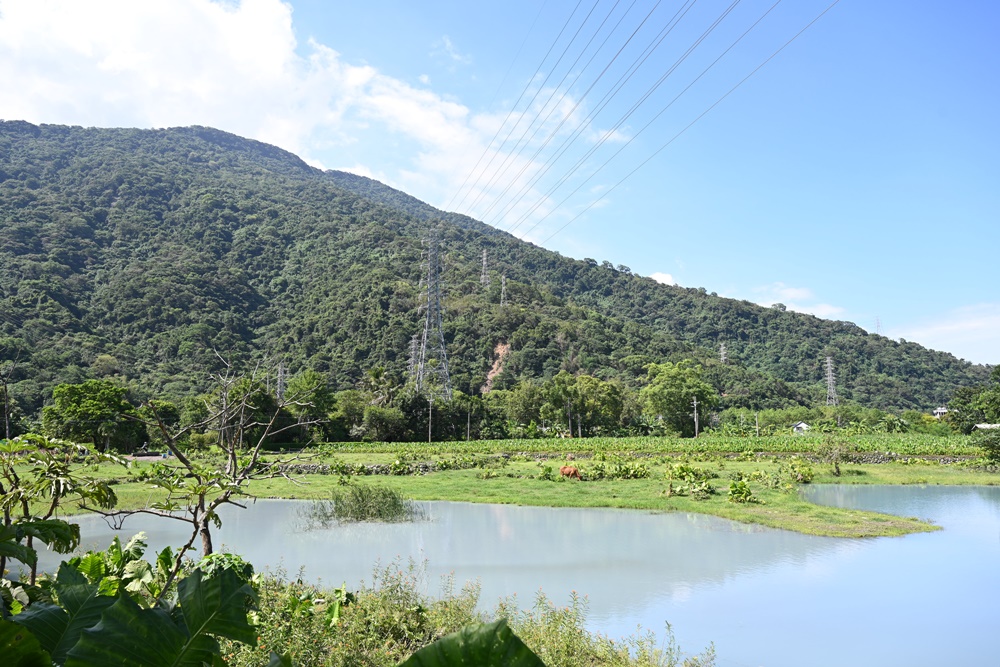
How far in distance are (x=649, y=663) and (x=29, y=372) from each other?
176 ft

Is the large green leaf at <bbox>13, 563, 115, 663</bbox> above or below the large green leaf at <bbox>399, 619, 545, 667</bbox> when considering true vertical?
below

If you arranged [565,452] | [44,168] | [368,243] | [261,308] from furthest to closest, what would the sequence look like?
1. [44,168]
2. [368,243]
3. [261,308]
4. [565,452]

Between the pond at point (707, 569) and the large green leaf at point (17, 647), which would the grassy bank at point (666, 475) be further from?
the large green leaf at point (17, 647)

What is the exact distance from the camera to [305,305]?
8119 centimetres

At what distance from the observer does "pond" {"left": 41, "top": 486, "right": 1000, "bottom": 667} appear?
297 inches

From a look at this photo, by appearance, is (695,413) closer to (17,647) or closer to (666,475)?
(666,475)

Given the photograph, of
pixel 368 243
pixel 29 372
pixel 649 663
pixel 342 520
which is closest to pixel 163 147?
pixel 368 243

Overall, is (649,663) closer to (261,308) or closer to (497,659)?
(497,659)

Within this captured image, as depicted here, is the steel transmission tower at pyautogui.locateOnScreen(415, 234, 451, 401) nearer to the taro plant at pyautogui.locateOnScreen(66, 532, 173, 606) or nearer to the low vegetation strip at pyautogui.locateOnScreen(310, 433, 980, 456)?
the low vegetation strip at pyautogui.locateOnScreen(310, 433, 980, 456)

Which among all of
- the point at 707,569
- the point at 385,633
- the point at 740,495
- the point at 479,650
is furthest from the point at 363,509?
the point at 479,650

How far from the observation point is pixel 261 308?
81062 mm

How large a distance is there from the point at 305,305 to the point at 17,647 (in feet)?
277

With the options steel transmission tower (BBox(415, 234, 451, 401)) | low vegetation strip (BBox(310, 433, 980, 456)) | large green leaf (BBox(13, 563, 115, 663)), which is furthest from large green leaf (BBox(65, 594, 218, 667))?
steel transmission tower (BBox(415, 234, 451, 401))

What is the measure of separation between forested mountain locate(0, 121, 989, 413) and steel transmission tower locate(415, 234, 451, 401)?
393 centimetres
